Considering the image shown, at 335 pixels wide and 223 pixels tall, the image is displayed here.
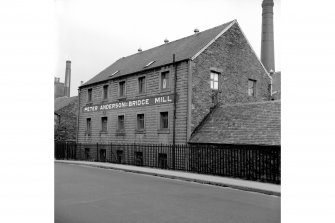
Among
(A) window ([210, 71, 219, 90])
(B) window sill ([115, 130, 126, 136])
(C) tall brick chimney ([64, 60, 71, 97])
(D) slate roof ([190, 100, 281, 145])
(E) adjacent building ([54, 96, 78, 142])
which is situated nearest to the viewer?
(D) slate roof ([190, 100, 281, 145])

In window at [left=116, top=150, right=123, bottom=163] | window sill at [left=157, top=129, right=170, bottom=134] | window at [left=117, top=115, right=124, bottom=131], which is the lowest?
window at [left=116, top=150, right=123, bottom=163]

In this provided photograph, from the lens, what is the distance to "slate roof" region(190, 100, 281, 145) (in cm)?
1573

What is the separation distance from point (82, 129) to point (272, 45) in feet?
82.4

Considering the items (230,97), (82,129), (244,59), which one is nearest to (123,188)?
(230,97)

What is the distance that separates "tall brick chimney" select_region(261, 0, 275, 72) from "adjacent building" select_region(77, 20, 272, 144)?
17.3 metres

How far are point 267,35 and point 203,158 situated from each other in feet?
90.6

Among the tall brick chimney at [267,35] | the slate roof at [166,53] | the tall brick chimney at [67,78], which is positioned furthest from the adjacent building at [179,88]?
the tall brick chimney at [67,78]

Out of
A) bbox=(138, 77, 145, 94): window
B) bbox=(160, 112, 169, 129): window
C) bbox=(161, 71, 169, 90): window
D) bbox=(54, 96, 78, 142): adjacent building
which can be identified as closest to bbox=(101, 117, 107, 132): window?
bbox=(138, 77, 145, 94): window

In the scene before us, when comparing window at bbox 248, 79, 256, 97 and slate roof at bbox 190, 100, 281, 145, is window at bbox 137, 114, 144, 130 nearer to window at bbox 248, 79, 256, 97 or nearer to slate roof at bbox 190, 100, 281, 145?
slate roof at bbox 190, 100, 281, 145

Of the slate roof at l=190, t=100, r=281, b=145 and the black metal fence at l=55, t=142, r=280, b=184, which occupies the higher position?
the slate roof at l=190, t=100, r=281, b=145
